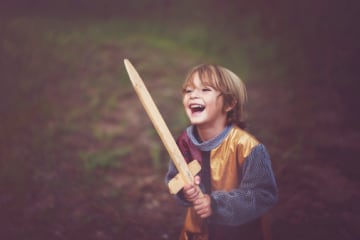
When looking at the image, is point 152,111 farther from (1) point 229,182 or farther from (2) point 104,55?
(2) point 104,55

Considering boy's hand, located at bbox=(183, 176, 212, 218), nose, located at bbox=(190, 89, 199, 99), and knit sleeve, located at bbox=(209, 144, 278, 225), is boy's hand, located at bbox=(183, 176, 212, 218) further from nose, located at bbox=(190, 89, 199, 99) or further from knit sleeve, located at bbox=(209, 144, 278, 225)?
nose, located at bbox=(190, 89, 199, 99)

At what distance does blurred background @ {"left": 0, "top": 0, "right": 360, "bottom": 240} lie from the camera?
303cm

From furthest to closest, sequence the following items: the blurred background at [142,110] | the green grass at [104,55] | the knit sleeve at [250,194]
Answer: the green grass at [104,55] < the blurred background at [142,110] < the knit sleeve at [250,194]

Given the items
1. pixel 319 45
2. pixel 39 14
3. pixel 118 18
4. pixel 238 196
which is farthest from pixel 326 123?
pixel 39 14

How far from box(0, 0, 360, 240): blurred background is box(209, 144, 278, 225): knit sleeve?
43.5 inches

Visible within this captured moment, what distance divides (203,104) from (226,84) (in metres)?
0.16

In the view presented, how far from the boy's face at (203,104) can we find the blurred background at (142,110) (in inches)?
54.0

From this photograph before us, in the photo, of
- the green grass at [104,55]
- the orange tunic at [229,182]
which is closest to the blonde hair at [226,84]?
the orange tunic at [229,182]

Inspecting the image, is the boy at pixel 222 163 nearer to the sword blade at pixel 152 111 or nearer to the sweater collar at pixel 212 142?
the sweater collar at pixel 212 142

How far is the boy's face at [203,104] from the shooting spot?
1803 millimetres

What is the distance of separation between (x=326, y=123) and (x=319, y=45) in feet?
4.66

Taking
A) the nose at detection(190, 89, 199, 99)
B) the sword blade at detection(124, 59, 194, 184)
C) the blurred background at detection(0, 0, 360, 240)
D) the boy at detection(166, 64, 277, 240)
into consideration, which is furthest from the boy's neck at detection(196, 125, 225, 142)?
the blurred background at detection(0, 0, 360, 240)

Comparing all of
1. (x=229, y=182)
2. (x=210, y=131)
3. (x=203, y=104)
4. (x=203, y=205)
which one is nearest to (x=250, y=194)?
(x=229, y=182)

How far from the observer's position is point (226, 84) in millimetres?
1831
